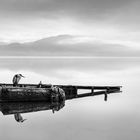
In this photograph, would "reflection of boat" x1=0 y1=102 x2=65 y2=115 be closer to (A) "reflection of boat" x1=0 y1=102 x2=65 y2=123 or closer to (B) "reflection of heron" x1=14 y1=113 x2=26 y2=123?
(A) "reflection of boat" x1=0 y1=102 x2=65 y2=123

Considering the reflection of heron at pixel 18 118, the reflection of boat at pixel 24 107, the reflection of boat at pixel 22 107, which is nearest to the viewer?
the reflection of heron at pixel 18 118

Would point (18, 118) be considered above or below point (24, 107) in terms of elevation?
below

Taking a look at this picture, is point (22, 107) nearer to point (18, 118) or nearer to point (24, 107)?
point (24, 107)

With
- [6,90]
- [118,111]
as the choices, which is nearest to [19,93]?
[6,90]

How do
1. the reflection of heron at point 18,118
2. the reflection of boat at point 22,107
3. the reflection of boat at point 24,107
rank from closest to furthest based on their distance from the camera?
the reflection of heron at point 18,118, the reflection of boat at point 22,107, the reflection of boat at point 24,107

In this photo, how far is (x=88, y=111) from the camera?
35.8 metres

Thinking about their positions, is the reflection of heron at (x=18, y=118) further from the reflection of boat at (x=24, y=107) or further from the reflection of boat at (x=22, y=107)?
the reflection of boat at (x=24, y=107)

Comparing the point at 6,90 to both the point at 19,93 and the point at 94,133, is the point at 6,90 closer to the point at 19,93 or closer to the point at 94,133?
the point at 19,93

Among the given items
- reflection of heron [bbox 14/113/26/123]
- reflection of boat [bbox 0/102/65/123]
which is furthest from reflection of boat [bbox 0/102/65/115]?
reflection of heron [bbox 14/113/26/123]

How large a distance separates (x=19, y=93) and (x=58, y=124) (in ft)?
12.8

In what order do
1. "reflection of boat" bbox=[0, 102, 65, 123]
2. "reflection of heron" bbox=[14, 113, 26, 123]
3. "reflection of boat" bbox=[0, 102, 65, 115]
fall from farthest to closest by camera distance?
"reflection of boat" bbox=[0, 102, 65, 115], "reflection of boat" bbox=[0, 102, 65, 123], "reflection of heron" bbox=[14, 113, 26, 123]

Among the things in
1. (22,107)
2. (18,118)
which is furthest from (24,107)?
(18,118)

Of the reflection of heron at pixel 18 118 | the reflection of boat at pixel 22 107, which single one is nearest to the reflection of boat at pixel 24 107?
the reflection of boat at pixel 22 107

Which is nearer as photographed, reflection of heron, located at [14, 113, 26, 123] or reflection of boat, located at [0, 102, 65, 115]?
reflection of heron, located at [14, 113, 26, 123]
